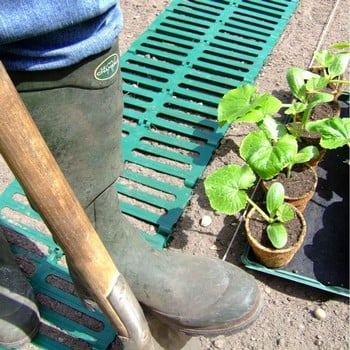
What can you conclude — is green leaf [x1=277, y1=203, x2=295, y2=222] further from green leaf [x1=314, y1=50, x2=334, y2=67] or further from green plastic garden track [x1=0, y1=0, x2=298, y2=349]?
green leaf [x1=314, y1=50, x2=334, y2=67]

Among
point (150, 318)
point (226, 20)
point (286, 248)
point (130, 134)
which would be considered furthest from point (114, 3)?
point (226, 20)

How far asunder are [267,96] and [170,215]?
0.54 m

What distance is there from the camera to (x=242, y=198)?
5.68ft

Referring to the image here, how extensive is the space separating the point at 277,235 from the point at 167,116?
0.84 meters

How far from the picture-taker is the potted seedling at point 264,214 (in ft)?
5.65

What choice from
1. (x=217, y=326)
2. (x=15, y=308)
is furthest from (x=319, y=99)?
(x=15, y=308)

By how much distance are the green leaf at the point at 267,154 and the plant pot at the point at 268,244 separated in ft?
0.54

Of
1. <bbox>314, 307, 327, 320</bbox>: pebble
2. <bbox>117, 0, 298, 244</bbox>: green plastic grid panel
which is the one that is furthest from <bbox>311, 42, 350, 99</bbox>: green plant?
<bbox>314, 307, 327, 320</bbox>: pebble

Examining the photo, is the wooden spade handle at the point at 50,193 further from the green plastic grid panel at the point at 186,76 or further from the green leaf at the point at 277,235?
the green plastic grid panel at the point at 186,76

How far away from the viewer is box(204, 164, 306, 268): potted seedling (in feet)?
5.65

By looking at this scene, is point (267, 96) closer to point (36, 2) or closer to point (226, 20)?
point (226, 20)

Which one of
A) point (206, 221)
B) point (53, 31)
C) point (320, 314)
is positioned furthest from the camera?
point (206, 221)

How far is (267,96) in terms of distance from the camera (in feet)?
6.34

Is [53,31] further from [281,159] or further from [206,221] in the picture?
[206,221]
